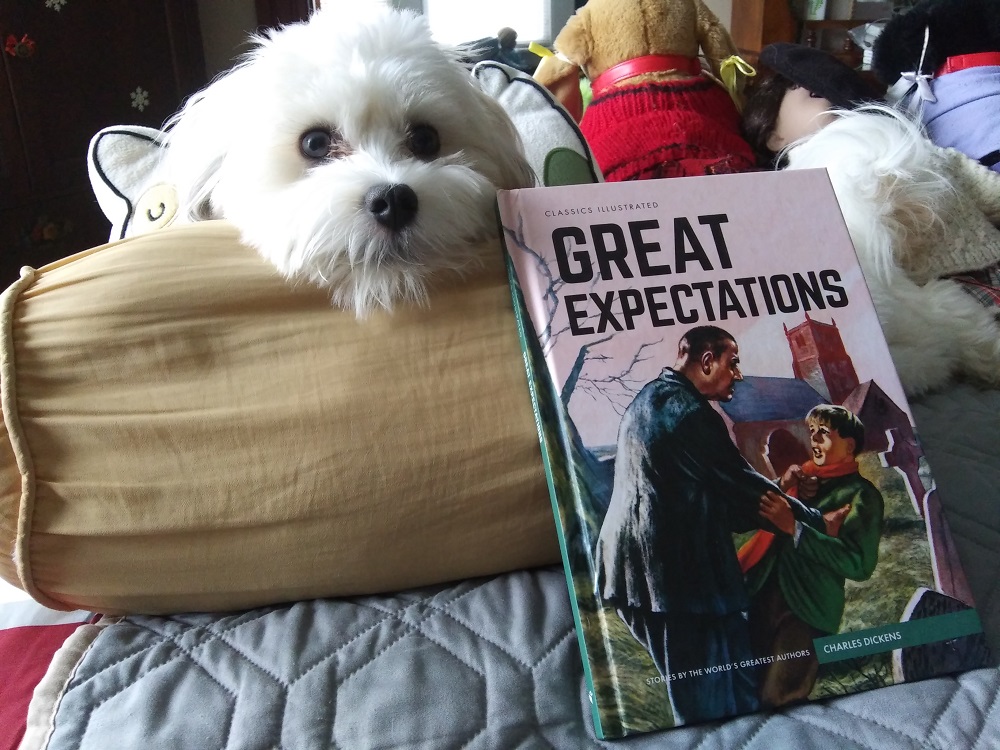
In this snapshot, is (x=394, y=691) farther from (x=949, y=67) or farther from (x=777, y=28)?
(x=777, y=28)

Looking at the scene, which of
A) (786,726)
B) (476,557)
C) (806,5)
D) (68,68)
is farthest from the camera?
(806,5)

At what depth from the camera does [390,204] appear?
613mm

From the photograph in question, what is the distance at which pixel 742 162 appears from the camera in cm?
119

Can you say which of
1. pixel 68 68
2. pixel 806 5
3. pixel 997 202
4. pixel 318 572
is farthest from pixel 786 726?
pixel 806 5

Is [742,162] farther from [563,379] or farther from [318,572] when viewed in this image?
[318,572]

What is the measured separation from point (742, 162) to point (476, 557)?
87 cm

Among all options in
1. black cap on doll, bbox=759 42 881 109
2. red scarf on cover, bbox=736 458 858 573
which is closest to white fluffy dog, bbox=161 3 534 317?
red scarf on cover, bbox=736 458 858 573

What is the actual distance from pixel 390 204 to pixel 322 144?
130 millimetres

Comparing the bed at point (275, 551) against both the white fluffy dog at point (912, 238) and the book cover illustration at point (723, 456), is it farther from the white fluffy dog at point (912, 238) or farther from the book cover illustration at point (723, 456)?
the white fluffy dog at point (912, 238)

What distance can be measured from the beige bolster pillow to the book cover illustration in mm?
71

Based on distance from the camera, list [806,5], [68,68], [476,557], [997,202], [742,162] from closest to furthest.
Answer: [476,557] < [997,202] < [742,162] < [68,68] < [806,5]

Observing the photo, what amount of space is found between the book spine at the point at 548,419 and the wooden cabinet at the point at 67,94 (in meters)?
1.57

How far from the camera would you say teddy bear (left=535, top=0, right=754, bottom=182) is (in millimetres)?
1171

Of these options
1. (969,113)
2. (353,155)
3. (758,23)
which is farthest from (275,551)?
(758,23)
